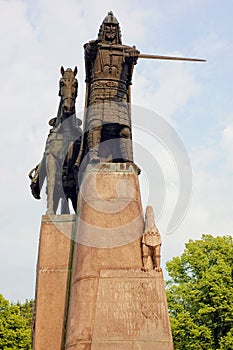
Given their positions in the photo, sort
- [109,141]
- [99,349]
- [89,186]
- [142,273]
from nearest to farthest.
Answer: [99,349] < [142,273] < [89,186] < [109,141]

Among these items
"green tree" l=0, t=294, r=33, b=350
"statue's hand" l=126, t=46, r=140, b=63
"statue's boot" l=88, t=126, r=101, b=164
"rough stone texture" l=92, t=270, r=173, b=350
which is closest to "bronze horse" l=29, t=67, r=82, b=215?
"statue's boot" l=88, t=126, r=101, b=164

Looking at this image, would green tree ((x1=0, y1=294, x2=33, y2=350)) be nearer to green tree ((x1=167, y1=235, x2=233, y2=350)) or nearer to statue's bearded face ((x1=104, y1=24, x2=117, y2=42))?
green tree ((x1=167, y1=235, x2=233, y2=350))

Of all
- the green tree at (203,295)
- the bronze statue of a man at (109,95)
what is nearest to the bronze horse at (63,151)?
the bronze statue of a man at (109,95)

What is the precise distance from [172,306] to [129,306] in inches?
702

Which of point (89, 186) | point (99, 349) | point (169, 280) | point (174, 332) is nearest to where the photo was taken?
point (99, 349)

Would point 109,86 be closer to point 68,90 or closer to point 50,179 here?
point 68,90

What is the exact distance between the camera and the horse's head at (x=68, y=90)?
41.2 ft

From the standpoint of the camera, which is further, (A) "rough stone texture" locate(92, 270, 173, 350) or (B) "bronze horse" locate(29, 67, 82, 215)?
(B) "bronze horse" locate(29, 67, 82, 215)

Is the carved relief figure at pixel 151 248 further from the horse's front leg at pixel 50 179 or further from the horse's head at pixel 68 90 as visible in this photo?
the horse's head at pixel 68 90

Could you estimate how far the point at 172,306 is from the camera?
27.1 meters

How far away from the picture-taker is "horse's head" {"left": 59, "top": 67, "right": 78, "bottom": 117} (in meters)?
12.5

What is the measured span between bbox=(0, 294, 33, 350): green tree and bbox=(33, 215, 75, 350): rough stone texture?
2032cm

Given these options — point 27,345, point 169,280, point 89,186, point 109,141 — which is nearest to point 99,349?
point 89,186

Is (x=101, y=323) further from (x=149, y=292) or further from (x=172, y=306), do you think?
(x=172, y=306)
